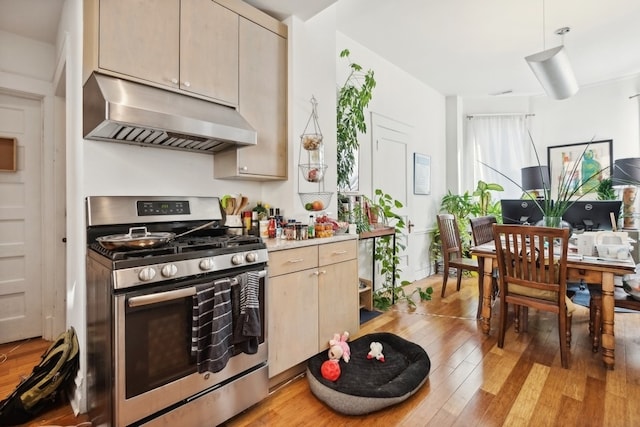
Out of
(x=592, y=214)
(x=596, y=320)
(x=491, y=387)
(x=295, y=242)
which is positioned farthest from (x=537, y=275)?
(x=295, y=242)

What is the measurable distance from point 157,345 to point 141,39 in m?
1.59

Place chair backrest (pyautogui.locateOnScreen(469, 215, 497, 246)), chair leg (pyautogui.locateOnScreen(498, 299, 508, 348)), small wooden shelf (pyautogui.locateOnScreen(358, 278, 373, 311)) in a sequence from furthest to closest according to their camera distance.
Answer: chair backrest (pyautogui.locateOnScreen(469, 215, 497, 246)), small wooden shelf (pyautogui.locateOnScreen(358, 278, 373, 311)), chair leg (pyautogui.locateOnScreen(498, 299, 508, 348))

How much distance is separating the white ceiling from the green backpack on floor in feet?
7.47

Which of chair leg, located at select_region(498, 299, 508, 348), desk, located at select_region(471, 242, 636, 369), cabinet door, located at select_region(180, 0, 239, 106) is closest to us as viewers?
cabinet door, located at select_region(180, 0, 239, 106)

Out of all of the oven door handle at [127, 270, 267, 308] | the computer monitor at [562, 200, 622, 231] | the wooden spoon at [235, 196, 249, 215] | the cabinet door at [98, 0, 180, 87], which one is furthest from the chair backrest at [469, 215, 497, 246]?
the cabinet door at [98, 0, 180, 87]

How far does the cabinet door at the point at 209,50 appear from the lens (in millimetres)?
1885

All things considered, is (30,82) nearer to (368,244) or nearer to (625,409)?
(368,244)

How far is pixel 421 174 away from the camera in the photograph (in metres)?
4.59

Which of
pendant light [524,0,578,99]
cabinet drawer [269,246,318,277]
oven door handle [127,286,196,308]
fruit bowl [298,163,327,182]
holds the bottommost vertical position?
oven door handle [127,286,196,308]

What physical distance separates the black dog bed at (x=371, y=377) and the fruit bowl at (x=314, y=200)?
1.05 metres

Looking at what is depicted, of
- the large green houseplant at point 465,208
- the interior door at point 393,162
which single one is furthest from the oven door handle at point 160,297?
the large green houseplant at point 465,208

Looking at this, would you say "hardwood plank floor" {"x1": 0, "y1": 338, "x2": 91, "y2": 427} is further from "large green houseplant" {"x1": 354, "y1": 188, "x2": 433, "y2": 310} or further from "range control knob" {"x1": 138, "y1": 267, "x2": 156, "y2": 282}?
"large green houseplant" {"x1": 354, "y1": 188, "x2": 433, "y2": 310}

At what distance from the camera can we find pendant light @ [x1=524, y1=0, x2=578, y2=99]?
9.71ft

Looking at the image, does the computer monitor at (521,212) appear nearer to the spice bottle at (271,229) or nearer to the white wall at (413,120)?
the white wall at (413,120)
